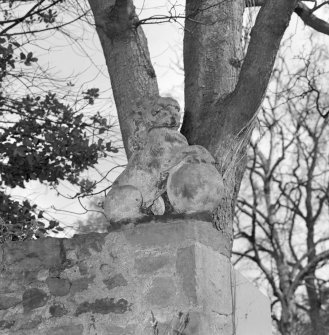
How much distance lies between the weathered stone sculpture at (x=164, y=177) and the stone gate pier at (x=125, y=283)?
Answer: 0.38ft

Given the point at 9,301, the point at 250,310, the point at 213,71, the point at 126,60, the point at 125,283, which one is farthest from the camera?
the point at 213,71

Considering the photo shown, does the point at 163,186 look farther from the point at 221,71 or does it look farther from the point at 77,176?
the point at 77,176

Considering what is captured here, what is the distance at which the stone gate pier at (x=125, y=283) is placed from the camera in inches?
152

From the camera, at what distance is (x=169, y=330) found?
3.81 m

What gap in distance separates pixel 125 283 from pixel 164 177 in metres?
0.69

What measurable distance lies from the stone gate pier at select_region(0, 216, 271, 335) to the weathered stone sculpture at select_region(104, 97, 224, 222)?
115 mm

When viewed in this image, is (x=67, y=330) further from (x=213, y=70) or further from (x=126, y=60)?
(x=213, y=70)

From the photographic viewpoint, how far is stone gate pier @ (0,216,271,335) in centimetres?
385

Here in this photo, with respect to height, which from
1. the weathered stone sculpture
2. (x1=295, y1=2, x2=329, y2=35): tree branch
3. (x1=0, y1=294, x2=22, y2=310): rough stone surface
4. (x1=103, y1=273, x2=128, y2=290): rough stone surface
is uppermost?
(x1=295, y1=2, x2=329, y2=35): tree branch

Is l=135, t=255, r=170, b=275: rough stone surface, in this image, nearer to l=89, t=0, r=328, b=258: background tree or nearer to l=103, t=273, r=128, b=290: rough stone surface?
l=103, t=273, r=128, b=290: rough stone surface

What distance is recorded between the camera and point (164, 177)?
4.27 metres

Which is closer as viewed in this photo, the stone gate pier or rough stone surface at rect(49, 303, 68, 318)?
the stone gate pier

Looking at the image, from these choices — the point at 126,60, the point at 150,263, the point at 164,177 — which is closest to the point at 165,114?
→ the point at 164,177

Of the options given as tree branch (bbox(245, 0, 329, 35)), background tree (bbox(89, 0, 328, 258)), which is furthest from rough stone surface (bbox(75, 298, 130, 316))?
tree branch (bbox(245, 0, 329, 35))
